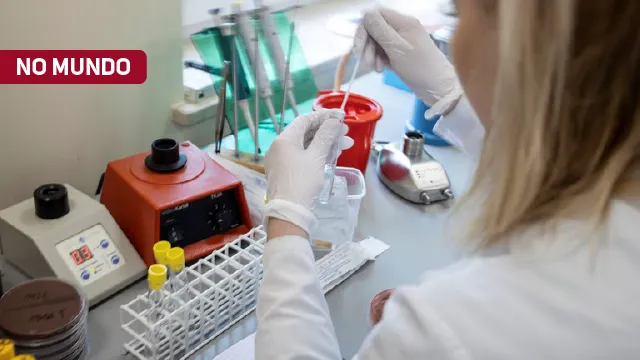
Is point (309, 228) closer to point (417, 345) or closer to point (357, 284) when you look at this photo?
point (357, 284)

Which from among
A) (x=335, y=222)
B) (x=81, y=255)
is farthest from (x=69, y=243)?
(x=335, y=222)

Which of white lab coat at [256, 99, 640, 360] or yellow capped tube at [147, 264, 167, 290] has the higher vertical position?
white lab coat at [256, 99, 640, 360]

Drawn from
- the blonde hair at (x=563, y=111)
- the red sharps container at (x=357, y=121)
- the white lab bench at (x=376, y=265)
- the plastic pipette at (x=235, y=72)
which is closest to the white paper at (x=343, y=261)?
the white lab bench at (x=376, y=265)

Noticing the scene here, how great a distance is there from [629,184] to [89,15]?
0.94m

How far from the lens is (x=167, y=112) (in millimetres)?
1324

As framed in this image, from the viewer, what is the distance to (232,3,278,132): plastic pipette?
1.14 meters

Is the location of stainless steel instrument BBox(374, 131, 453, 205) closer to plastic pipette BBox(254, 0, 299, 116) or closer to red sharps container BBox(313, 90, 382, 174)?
red sharps container BBox(313, 90, 382, 174)

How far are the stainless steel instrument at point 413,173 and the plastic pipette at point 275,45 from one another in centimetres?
Answer: 27

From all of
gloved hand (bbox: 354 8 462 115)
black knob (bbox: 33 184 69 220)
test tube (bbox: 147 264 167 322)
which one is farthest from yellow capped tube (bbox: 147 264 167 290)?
gloved hand (bbox: 354 8 462 115)

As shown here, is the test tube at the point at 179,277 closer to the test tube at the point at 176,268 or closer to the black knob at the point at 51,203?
the test tube at the point at 176,268

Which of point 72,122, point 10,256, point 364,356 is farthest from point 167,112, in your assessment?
point 364,356

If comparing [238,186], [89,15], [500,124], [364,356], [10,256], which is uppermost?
[500,124]

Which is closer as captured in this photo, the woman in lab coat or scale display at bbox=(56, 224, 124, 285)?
the woman in lab coat

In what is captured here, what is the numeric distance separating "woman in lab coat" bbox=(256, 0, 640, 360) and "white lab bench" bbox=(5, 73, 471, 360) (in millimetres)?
293
